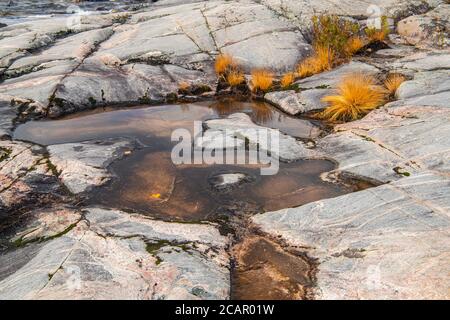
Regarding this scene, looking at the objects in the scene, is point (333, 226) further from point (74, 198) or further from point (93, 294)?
point (74, 198)

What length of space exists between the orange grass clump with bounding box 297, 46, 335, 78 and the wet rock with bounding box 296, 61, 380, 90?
0.80ft

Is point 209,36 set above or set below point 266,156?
above

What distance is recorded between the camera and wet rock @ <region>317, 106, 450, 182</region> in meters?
6.75

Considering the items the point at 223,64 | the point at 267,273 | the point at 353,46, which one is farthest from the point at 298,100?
the point at 267,273

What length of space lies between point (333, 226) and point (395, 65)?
24.3 feet

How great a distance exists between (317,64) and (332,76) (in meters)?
0.76

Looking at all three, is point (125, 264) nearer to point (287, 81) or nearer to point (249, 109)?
point (249, 109)

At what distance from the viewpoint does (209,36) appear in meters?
13.6

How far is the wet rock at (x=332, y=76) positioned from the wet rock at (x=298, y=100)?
34 cm

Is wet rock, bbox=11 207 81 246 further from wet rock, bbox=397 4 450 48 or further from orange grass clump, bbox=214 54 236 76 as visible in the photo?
wet rock, bbox=397 4 450 48

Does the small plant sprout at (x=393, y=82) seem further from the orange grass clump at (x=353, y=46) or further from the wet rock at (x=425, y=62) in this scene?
the orange grass clump at (x=353, y=46)

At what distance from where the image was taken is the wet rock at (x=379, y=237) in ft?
14.4

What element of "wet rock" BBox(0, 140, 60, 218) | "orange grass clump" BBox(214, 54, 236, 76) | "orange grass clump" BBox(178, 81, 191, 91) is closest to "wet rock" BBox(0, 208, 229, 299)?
"wet rock" BBox(0, 140, 60, 218)
